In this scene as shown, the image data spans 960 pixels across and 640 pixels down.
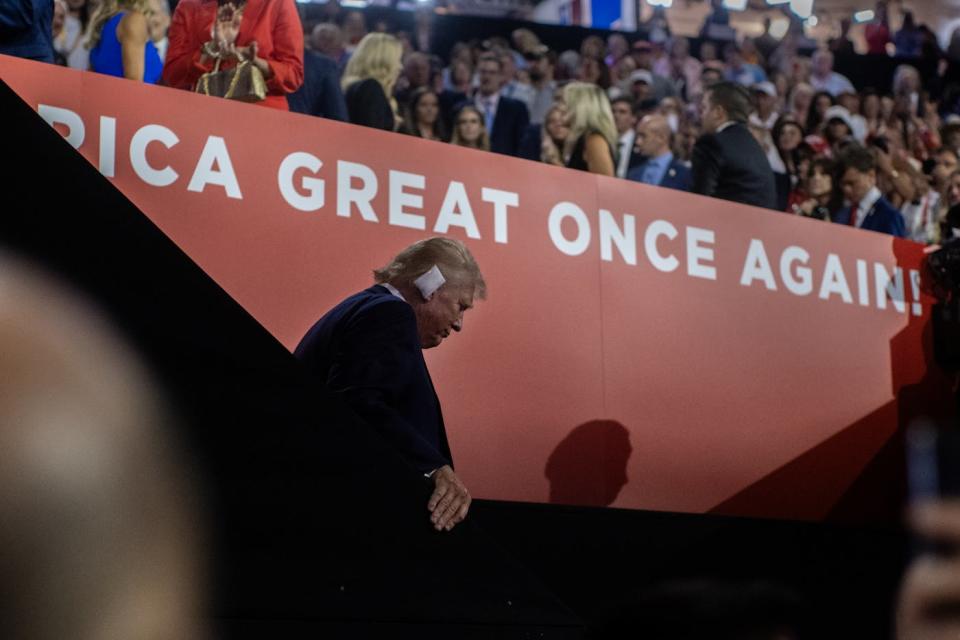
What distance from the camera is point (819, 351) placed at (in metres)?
5.47

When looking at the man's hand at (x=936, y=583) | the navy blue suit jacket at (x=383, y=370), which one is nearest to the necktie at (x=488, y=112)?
the navy blue suit jacket at (x=383, y=370)

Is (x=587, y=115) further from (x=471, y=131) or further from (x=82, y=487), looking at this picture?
(x=82, y=487)

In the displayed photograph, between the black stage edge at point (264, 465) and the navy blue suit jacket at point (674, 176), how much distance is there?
3589 mm

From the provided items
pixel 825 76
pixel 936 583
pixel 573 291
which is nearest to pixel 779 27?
pixel 825 76

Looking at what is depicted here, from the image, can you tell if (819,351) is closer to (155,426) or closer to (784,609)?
(155,426)

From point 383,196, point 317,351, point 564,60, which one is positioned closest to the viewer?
point 317,351

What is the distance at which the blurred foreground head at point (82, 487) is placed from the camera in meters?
2.20

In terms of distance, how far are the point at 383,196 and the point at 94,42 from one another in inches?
60.3

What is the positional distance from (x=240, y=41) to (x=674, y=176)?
2.33m

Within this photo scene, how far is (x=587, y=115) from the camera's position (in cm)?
590

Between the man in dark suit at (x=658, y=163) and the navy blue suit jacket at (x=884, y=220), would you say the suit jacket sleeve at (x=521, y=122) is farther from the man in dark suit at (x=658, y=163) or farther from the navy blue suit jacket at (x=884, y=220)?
the navy blue suit jacket at (x=884, y=220)

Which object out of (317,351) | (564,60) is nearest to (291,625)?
(317,351)

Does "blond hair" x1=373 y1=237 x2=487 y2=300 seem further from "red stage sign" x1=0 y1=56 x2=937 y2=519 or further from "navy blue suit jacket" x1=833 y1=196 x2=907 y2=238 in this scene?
"navy blue suit jacket" x1=833 y1=196 x2=907 y2=238

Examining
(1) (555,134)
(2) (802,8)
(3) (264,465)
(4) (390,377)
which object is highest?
(2) (802,8)
